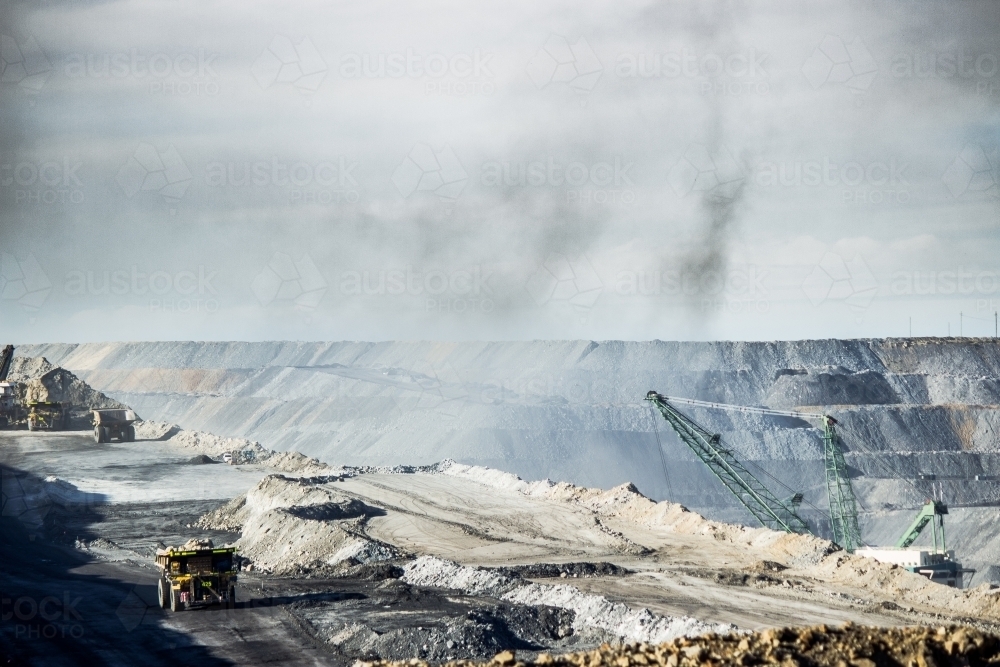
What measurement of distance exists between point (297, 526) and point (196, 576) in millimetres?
12583

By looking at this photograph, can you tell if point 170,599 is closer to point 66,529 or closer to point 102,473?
point 66,529

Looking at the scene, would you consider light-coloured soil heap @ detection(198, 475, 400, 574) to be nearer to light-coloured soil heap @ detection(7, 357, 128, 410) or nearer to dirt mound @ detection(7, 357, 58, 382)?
light-coloured soil heap @ detection(7, 357, 128, 410)

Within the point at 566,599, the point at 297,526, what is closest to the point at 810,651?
the point at 566,599

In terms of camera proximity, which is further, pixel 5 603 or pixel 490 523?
pixel 490 523

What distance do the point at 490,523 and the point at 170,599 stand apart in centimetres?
1818

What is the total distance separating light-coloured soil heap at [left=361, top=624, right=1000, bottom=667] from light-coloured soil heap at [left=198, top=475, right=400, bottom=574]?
2134 centimetres

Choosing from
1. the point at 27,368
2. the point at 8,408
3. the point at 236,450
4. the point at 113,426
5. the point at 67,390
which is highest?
the point at 27,368

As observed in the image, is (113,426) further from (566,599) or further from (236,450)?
(566,599)

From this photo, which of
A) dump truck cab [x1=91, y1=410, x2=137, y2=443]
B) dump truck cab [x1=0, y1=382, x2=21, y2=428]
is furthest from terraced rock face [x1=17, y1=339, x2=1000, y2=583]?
dump truck cab [x1=0, y1=382, x2=21, y2=428]

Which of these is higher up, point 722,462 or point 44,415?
point 44,415

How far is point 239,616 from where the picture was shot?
28.0m

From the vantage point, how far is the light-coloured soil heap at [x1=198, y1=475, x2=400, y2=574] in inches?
1463

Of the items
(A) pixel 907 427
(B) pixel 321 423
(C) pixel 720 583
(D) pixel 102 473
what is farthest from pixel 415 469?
(A) pixel 907 427

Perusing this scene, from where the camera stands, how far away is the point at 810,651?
50.2 ft
